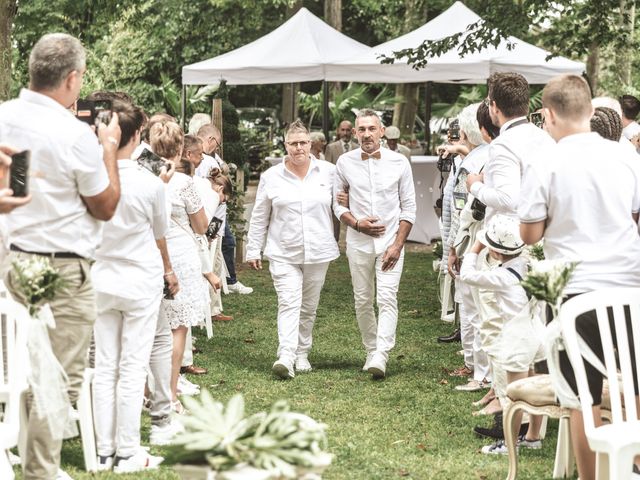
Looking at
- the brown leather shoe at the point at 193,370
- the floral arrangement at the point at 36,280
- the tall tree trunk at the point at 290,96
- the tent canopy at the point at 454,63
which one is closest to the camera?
the floral arrangement at the point at 36,280

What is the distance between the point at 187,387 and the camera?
7719 millimetres

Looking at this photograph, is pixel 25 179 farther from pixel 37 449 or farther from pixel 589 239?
pixel 589 239

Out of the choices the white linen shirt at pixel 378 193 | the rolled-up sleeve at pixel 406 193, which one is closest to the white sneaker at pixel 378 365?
the white linen shirt at pixel 378 193

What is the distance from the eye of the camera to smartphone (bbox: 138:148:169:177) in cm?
604

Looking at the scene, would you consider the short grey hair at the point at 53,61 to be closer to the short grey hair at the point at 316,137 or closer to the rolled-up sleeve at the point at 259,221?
the rolled-up sleeve at the point at 259,221

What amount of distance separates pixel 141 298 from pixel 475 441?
229 centimetres

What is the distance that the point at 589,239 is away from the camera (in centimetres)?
468

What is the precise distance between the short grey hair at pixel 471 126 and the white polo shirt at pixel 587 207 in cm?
291

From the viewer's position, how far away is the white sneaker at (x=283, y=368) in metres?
8.02

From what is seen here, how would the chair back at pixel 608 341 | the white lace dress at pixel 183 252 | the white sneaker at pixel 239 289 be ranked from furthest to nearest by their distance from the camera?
the white sneaker at pixel 239 289 → the white lace dress at pixel 183 252 → the chair back at pixel 608 341

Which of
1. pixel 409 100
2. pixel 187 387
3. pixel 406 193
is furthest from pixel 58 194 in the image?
pixel 409 100

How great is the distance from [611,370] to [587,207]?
0.73m

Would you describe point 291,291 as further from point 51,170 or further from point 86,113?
point 51,170

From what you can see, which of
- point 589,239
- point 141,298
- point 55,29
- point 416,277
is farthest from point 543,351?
point 55,29
